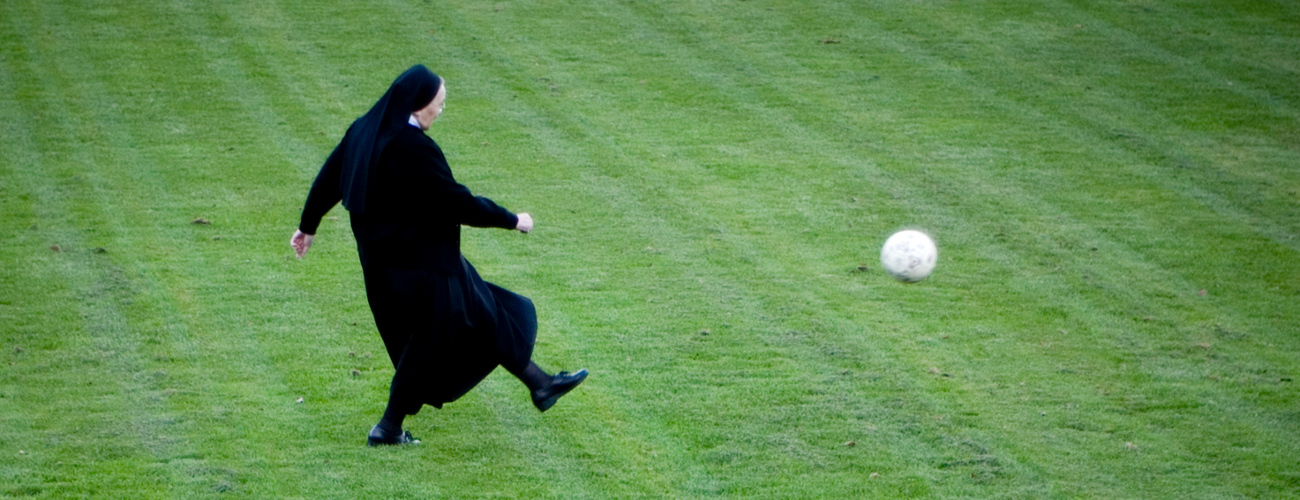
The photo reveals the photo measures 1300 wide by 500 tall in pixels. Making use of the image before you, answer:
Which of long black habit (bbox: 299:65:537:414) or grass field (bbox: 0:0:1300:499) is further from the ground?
long black habit (bbox: 299:65:537:414)

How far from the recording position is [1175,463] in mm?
5875

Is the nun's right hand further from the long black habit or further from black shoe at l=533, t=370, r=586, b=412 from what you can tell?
black shoe at l=533, t=370, r=586, b=412

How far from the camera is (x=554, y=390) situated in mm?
6246

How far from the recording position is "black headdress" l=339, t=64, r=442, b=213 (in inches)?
222

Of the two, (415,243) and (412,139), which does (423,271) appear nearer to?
(415,243)

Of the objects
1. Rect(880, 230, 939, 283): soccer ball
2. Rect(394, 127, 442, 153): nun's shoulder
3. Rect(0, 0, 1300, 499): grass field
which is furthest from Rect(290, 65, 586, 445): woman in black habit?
Rect(880, 230, 939, 283): soccer ball

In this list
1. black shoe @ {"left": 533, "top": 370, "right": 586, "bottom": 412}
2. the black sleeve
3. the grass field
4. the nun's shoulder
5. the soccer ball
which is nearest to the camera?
the nun's shoulder

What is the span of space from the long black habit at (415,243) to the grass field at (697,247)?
0.45 metres

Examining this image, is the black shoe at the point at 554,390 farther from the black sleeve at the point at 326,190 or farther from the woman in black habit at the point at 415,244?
the black sleeve at the point at 326,190

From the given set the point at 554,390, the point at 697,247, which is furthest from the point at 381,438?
the point at 697,247

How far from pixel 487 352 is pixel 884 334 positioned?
2.65 metres

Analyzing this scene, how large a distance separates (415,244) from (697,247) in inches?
144

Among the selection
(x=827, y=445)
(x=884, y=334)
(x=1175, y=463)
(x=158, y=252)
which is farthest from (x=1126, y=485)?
(x=158, y=252)

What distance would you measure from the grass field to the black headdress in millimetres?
1269
